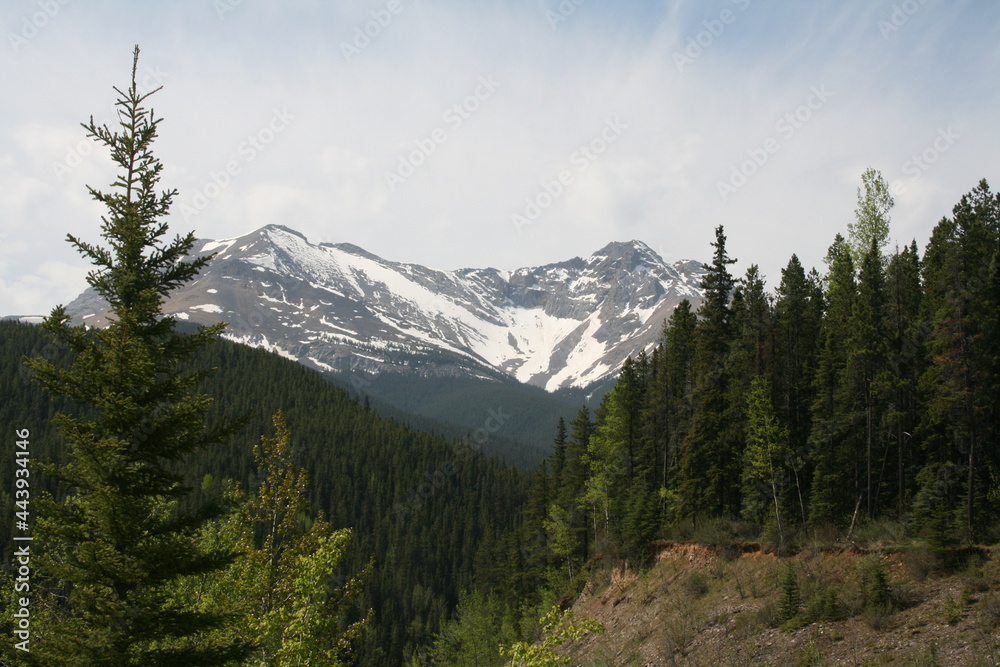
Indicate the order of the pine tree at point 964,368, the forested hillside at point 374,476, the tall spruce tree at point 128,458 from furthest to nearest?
the forested hillside at point 374,476 → the pine tree at point 964,368 → the tall spruce tree at point 128,458

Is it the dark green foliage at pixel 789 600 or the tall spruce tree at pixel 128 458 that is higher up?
the tall spruce tree at pixel 128 458

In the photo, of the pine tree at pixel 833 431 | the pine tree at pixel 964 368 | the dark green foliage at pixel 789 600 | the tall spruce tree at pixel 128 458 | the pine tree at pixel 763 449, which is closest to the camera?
the tall spruce tree at pixel 128 458

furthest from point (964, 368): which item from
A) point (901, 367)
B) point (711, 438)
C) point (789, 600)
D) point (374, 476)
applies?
point (374, 476)

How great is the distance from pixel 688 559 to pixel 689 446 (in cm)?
605

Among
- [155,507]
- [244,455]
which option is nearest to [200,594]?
[155,507]

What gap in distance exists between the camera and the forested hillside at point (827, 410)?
1142 inches

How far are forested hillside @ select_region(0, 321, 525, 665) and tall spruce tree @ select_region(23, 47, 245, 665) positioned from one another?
309ft

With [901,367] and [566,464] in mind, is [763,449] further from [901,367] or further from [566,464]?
[566,464]

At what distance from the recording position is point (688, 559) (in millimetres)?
36156

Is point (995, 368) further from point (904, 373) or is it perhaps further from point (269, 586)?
point (269, 586)

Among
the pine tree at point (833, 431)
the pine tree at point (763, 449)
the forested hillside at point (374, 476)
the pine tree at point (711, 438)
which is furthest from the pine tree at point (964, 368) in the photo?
the forested hillside at point (374, 476)

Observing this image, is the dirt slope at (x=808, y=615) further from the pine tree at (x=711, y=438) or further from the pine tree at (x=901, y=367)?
the pine tree at (x=901, y=367)

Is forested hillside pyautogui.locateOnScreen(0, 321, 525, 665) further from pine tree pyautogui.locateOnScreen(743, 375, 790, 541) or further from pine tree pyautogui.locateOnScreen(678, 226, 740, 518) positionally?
pine tree pyautogui.locateOnScreen(743, 375, 790, 541)

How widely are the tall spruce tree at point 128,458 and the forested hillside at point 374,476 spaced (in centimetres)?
9423
